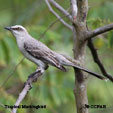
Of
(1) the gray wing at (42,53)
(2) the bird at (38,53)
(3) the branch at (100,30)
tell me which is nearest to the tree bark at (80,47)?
(3) the branch at (100,30)

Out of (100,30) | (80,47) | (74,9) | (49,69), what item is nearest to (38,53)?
(74,9)

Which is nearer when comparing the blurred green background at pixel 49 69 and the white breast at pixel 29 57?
the white breast at pixel 29 57

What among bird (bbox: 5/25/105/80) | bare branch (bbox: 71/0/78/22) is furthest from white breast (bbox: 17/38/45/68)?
bare branch (bbox: 71/0/78/22)

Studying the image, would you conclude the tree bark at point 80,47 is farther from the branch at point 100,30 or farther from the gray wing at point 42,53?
the gray wing at point 42,53

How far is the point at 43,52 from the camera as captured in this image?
4.93 metres

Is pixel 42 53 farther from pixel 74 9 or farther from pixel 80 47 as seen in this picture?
pixel 80 47

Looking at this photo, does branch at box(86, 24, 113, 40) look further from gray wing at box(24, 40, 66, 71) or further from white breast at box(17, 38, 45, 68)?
white breast at box(17, 38, 45, 68)

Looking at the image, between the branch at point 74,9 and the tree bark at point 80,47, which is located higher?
the branch at point 74,9

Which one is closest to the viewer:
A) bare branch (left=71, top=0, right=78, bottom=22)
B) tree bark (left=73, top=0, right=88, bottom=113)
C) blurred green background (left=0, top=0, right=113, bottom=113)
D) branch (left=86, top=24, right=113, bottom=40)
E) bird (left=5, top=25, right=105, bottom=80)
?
branch (left=86, top=24, right=113, bottom=40)

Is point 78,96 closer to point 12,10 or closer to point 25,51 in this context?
point 25,51

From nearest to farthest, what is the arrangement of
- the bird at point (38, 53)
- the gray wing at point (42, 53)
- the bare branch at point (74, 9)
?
the bare branch at point (74, 9)
the bird at point (38, 53)
the gray wing at point (42, 53)

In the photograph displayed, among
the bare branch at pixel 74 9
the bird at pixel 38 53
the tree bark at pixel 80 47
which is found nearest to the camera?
the tree bark at pixel 80 47

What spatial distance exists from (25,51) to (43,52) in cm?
27

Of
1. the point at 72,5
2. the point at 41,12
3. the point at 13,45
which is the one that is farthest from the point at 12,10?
the point at 72,5
